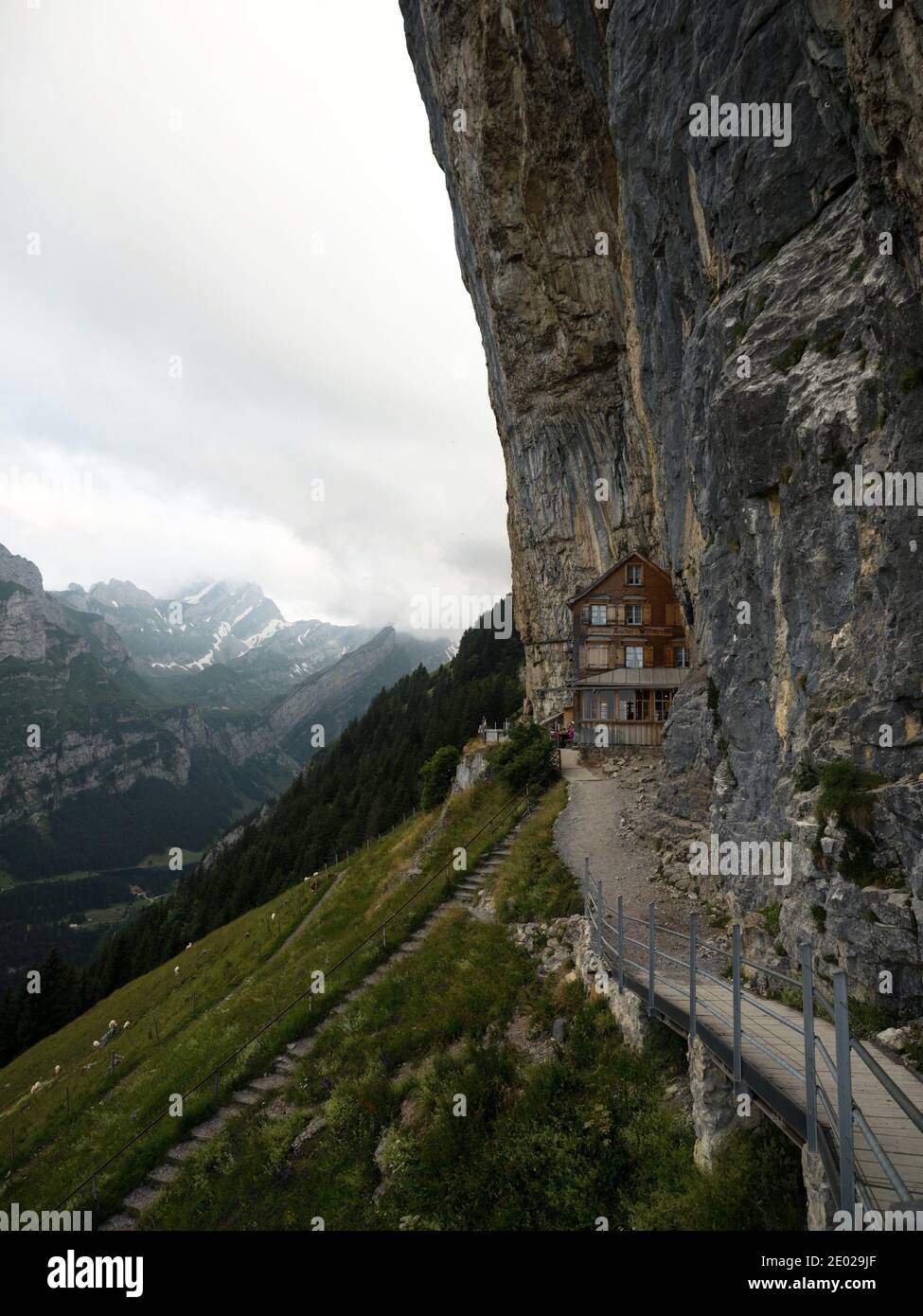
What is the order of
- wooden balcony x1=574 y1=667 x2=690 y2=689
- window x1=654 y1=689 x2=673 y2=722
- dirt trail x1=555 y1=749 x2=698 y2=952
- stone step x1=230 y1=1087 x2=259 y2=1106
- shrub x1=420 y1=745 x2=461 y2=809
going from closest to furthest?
stone step x1=230 y1=1087 x2=259 y2=1106 → dirt trail x1=555 y1=749 x2=698 y2=952 → wooden balcony x1=574 y1=667 x2=690 y2=689 → window x1=654 y1=689 x2=673 y2=722 → shrub x1=420 y1=745 x2=461 y2=809

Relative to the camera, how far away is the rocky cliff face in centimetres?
1094

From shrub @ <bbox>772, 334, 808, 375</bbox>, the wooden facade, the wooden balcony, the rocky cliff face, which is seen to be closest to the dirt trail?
the rocky cliff face

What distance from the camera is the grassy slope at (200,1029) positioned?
19181 mm

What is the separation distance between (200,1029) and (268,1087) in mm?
9897

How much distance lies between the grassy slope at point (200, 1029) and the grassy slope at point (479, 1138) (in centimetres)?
228

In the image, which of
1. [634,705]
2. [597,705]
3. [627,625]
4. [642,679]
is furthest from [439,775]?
[627,625]

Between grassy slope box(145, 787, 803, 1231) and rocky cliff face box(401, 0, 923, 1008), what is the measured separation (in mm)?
3897

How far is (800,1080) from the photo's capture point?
788 centimetres

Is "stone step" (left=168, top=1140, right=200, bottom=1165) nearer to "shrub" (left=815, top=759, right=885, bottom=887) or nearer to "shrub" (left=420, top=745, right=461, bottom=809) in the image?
"shrub" (left=815, top=759, right=885, bottom=887)

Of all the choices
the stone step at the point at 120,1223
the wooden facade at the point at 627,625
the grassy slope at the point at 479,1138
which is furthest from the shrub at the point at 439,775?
the stone step at the point at 120,1223

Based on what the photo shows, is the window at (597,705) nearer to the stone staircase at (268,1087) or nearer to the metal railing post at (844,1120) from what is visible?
the stone staircase at (268,1087)

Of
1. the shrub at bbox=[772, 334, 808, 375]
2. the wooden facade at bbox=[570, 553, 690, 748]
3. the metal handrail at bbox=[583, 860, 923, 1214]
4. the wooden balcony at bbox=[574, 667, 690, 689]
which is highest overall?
the shrub at bbox=[772, 334, 808, 375]

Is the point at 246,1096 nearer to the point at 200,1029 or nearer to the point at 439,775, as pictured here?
the point at 200,1029
